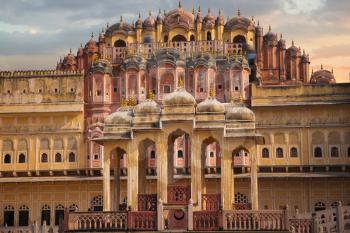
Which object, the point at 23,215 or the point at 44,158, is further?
the point at 44,158

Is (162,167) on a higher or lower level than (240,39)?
lower

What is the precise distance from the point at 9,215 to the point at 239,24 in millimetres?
17033

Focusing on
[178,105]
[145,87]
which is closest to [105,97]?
[145,87]

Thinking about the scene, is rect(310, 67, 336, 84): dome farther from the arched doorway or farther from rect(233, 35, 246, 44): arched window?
the arched doorway

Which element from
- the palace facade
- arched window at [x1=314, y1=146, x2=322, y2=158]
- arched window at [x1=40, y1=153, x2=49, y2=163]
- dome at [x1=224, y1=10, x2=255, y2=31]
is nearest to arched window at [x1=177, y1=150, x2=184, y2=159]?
the palace facade

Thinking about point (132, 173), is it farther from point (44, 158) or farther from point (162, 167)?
point (44, 158)

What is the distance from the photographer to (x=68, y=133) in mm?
41281

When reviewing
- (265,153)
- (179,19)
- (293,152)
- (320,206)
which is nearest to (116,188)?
(265,153)

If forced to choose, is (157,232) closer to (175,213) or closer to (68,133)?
(175,213)

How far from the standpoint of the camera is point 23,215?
134 feet

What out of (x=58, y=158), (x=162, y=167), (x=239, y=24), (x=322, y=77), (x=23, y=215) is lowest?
(x=23, y=215)

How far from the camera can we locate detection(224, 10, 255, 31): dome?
45031 millimetres

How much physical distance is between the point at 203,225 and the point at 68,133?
20867mm

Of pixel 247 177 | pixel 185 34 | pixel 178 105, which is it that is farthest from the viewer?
pixel 185 34
